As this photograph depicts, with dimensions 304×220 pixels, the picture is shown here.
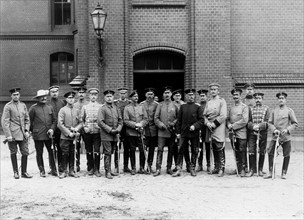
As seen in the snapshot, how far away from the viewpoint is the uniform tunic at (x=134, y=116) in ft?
32.6

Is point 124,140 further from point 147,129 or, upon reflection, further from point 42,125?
point 42,125

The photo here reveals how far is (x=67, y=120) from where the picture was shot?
32.2 ft

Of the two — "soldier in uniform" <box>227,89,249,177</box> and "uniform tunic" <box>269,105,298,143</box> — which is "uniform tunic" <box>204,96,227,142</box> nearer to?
"soldier in uniform" <box>227,89,249,177</box>

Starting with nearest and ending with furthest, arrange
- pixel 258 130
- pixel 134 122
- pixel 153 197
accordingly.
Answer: pixel 153 197 < pixel 258 130 < pixel 134 122

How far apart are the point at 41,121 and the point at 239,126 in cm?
447

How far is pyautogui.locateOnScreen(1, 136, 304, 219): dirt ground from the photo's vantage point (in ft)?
21.6

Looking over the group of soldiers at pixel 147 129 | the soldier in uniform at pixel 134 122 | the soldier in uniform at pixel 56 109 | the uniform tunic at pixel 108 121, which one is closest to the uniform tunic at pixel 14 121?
the group of soldiers at pixel 147 129

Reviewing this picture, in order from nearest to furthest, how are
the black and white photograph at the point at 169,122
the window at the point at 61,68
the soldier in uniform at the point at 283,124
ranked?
the black and white photograph at the point at 169,122, the soldier in uniform at the point at 283,124, the window at the point at 61,68

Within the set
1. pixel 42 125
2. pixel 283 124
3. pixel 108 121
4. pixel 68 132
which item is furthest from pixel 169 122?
pixel 42 125

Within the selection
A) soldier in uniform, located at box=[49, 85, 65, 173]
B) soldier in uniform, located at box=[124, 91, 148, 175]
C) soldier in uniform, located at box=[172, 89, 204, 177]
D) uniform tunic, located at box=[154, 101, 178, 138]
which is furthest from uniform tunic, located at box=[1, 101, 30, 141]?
soldier in uniform, located at box=[172, 89, 204, 177]

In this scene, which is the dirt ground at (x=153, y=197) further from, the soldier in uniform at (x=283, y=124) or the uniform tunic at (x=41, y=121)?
the uniform tunic at (x=41, y=121)

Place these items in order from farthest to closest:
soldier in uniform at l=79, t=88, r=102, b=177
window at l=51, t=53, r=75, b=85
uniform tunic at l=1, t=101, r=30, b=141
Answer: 1. window at l=51, t=53, r=75, b=85
2. soldier in uniform at l=79, t=88, r=102, b=177
3. uniform tunic at l=1, t=101, r=30, b=141

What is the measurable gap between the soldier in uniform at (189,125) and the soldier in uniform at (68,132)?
2325 mm

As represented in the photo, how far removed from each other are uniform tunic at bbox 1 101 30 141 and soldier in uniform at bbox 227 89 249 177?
4.66 metres
